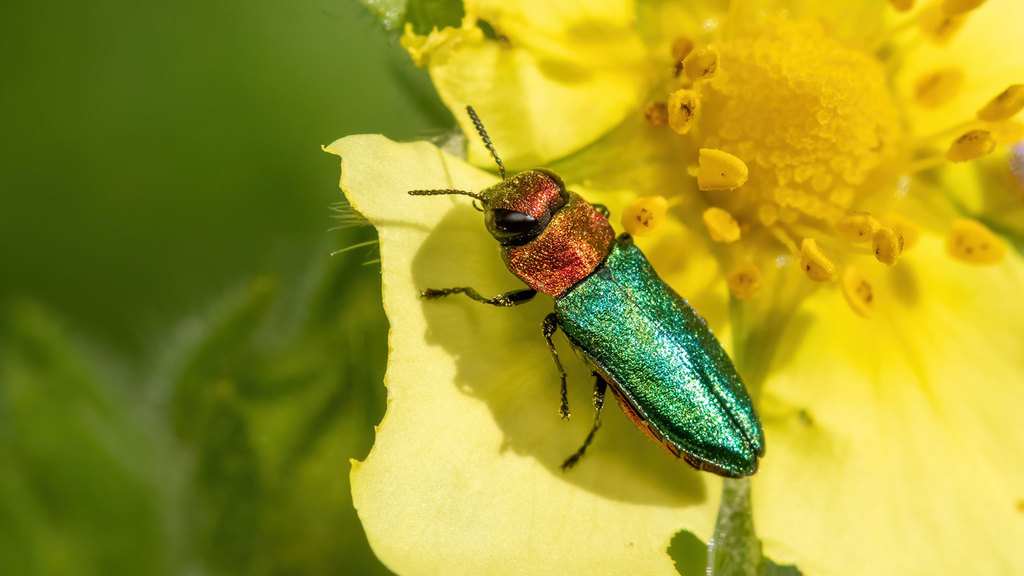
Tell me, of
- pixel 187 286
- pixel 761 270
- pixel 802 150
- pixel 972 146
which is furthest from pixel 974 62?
pixel 187 286

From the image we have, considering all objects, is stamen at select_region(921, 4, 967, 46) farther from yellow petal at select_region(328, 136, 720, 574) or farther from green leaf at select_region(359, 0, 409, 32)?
green leaf at select_region(359, 0, 409, 32)

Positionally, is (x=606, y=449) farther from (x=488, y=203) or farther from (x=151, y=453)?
(x=151, y=453)

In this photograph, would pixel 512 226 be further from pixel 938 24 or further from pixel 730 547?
pixel 938 24

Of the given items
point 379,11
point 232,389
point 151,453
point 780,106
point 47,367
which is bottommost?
point 151,453

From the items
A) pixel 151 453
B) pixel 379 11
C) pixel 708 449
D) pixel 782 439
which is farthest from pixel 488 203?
pixel 151 453

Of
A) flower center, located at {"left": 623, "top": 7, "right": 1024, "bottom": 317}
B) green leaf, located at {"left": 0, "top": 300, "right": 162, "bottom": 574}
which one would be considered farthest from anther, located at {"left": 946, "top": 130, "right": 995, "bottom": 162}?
green leaf, located at {"left": 0, "top": 300, "right": 162, "bottom": 574}

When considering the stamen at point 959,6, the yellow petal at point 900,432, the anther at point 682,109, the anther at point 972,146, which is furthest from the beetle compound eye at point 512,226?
the stamen at point 959,6
